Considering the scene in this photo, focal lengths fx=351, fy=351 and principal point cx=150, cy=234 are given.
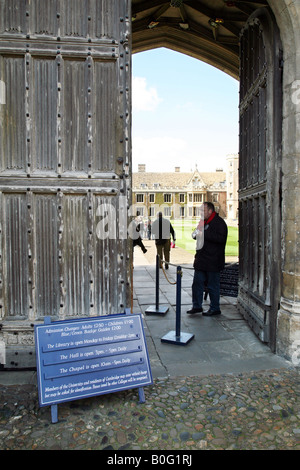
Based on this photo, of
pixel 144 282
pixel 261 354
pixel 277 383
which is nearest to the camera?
pixel 277 383

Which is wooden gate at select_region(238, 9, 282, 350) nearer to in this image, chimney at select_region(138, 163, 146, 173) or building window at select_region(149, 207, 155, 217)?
building window at select_region(149, 207, 155, 217)

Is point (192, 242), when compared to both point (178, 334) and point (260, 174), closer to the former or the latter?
point (260, 174)

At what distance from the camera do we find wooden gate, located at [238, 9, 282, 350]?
154 inches

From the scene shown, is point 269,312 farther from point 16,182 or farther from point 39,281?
point 16,182

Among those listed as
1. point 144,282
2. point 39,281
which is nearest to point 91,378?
point 39,281

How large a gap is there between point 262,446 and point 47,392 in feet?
5.08

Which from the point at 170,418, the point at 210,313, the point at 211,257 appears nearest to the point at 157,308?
the point at 210,313

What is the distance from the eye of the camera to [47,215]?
3508 mm

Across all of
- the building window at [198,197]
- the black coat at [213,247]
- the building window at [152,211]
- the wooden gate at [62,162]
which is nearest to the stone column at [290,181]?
the black coat at [213,247]

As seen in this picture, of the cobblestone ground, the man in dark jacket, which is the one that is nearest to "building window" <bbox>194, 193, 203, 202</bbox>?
the man in dark jacket

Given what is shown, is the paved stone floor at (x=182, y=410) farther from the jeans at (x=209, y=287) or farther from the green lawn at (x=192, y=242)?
the green lawn at (x=192, y=242)

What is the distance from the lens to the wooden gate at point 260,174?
3910 mm

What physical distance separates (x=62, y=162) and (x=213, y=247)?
2.72 m

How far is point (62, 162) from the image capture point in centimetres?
351
